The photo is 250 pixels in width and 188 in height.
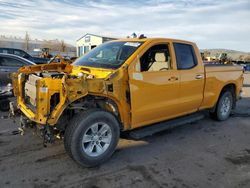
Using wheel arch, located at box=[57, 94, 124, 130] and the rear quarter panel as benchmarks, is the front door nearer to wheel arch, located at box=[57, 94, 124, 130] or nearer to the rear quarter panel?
wheel arch, located at box=[57, 94, 124, 130]

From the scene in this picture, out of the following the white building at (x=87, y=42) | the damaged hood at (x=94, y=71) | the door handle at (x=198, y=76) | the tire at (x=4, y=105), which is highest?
the white building at (x=87, y=42)

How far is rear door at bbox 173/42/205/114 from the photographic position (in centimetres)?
541

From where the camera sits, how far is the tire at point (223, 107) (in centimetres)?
695

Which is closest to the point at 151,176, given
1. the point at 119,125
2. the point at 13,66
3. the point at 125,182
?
the point at 125,182

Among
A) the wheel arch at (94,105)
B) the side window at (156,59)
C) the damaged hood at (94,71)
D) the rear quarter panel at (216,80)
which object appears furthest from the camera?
the rear quarter panel at (216,80)

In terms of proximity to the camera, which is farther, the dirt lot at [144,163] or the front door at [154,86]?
the front door at [154,86]

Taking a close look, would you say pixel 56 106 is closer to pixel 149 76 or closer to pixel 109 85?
pixel 109 85

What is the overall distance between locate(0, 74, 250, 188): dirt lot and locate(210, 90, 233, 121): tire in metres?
1.08

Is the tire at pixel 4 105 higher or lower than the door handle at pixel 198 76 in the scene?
lower

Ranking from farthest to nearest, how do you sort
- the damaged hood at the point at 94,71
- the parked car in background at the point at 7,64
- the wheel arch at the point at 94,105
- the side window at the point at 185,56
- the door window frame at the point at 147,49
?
1. the parked car in background at the point at 7,64
2. the side window at the point at 185,56
3. the door window frame at the point at 147,49
4. the damaged hood at the point at 94,71
5. the wheel arch at the point at 94,105

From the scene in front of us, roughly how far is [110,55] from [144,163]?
78.4 inches

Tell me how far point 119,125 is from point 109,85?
754 mm

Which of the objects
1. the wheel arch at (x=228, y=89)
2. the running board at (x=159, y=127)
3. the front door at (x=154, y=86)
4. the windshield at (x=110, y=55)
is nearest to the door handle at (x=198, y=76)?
the front door at (x=154, y=86)

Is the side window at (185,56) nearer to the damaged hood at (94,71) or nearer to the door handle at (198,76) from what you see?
the door handle at (198,76)
